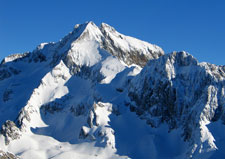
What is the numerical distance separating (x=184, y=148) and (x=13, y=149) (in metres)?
75.1

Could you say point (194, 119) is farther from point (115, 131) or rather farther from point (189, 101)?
point (115, 131)

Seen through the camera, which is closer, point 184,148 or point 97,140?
point 184,148

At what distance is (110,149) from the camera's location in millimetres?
190625

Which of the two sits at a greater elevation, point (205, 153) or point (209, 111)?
point (209, 111)

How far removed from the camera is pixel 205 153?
6845 inches

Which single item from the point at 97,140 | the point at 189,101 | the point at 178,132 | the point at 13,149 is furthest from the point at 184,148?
the point at 13,149

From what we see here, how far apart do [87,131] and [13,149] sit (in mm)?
33779

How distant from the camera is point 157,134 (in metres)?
197

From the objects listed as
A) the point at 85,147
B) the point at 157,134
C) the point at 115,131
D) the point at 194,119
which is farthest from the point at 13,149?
the point at 194,119

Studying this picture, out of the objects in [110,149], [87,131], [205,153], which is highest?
[87,131]

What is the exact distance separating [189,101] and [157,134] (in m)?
20.4

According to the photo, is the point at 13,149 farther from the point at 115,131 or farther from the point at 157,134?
the point at 157,134

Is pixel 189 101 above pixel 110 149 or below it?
above

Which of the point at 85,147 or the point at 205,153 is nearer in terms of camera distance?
the point at 205,153
